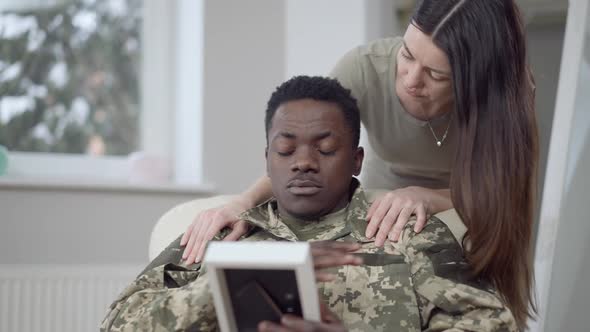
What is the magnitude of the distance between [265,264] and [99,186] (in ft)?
5.36

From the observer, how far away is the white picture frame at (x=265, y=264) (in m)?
0.91

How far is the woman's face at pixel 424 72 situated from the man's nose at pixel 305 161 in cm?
22

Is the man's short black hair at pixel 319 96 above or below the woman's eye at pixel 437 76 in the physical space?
below

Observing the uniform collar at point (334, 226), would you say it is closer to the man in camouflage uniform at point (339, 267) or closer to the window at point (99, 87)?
the man in camouflage uniform at point (339, 267)

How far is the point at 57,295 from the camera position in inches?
91.7

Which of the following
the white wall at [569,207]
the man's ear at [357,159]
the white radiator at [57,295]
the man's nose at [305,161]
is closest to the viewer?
the man's nose at [305,161]

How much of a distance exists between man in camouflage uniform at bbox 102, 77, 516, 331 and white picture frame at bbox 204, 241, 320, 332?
0.14 metres

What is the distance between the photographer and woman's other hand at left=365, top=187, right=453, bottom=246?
4.19 ft

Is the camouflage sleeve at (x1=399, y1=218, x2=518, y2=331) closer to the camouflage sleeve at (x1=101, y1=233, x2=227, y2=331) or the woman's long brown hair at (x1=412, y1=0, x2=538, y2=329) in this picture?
the woman's long brown hair at (x1=412, y1=0, x2=538, y2=329)

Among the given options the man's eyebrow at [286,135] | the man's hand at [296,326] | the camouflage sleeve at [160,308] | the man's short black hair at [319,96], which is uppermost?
the man's short black hair at [319,96]

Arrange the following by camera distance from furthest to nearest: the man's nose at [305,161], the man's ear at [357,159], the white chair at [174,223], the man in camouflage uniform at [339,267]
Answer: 1. the white chair at [174,223]
2. the man's ear at [357,159]
3. the man's nose at [305,161]
4. the man in camouflage uniform at [339,267]

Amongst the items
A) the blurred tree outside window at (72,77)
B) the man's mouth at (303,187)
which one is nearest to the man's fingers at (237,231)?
the man's mouth at (303,187)

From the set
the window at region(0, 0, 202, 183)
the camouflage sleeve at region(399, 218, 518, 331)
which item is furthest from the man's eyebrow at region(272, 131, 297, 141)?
the window at region(0, 0, 202, 183)

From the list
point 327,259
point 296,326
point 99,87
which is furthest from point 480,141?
point 99,87
